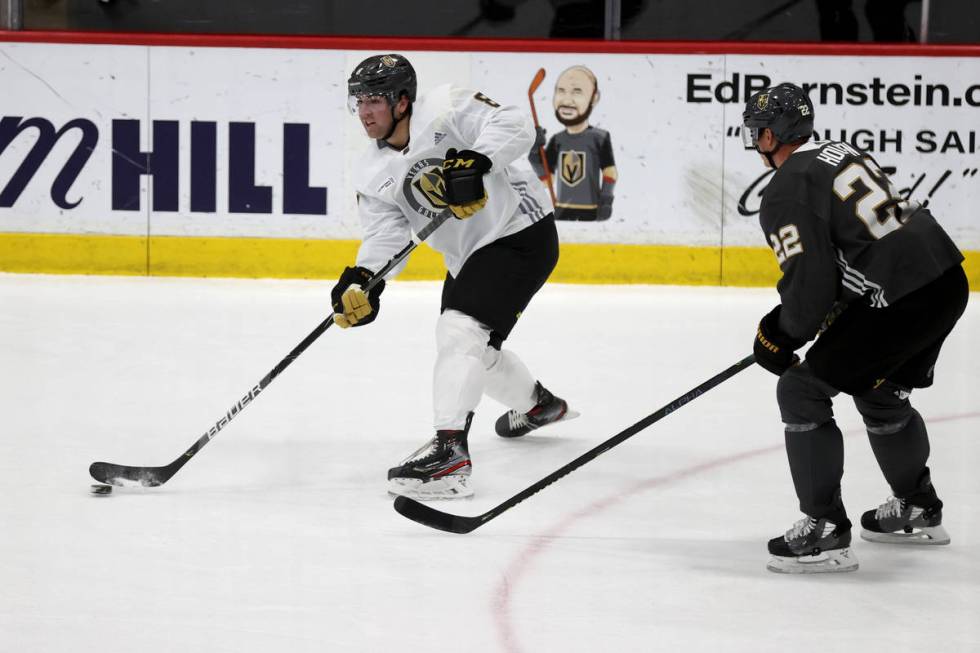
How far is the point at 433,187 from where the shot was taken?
3.21m

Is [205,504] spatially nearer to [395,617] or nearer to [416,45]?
[395,617]

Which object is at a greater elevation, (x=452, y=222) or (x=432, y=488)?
(x=452, y=222)

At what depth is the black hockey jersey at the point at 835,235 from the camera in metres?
2.41

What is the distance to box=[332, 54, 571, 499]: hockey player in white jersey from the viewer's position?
3158 millimetres

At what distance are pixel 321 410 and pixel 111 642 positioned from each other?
1945 mm

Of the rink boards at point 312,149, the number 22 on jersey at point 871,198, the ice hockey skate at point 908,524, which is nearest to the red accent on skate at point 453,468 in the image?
the ice hockey skate at point 908,524

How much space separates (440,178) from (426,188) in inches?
3.1

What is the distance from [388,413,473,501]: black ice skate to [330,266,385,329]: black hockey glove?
0.36m

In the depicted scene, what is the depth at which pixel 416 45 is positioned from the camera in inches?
264

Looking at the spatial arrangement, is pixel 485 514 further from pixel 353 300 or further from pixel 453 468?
pixel 353 300

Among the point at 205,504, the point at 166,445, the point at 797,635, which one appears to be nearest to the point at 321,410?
the point at 166,445

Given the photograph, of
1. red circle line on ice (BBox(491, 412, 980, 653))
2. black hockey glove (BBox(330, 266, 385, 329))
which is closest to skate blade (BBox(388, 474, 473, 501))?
red circle line on ice (BBox(491, 412, 980, 653))

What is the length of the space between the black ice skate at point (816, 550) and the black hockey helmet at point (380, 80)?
1404 mm

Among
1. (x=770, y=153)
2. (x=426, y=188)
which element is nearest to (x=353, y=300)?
(x=426, y=188)
